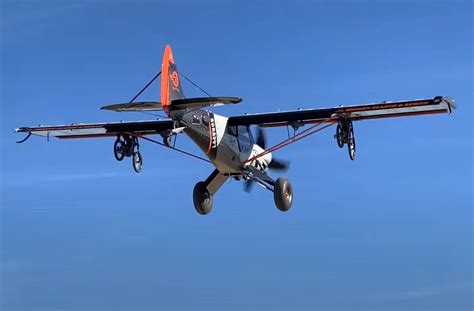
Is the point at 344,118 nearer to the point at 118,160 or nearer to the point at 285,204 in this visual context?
the point at 285,204

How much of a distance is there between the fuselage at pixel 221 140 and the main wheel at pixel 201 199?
1.22 metres

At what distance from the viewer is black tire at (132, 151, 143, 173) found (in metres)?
36.4

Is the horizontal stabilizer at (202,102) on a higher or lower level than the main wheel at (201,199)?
higher

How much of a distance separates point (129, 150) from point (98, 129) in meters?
2.33

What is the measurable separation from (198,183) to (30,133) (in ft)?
23.1

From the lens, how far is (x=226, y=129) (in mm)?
36406

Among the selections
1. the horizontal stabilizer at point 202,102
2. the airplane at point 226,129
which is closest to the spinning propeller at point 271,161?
the airplane at point 226,129

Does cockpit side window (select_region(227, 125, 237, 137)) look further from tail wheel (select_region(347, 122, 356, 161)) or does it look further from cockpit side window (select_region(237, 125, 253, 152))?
tail wheel (select_region(347, 122, 356, 161))

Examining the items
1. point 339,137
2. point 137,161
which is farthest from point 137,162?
point 339,137

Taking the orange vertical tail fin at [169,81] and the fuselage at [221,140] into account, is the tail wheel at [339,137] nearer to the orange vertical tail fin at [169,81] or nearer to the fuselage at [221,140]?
the fuselage at [221,140]

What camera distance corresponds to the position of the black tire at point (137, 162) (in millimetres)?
36406

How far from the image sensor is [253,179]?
37.4m

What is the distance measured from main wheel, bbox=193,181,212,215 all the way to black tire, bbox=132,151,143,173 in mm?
2715

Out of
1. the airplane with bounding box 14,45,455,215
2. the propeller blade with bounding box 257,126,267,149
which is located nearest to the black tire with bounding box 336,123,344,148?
the airplane with bounding box 14,45,455,215
